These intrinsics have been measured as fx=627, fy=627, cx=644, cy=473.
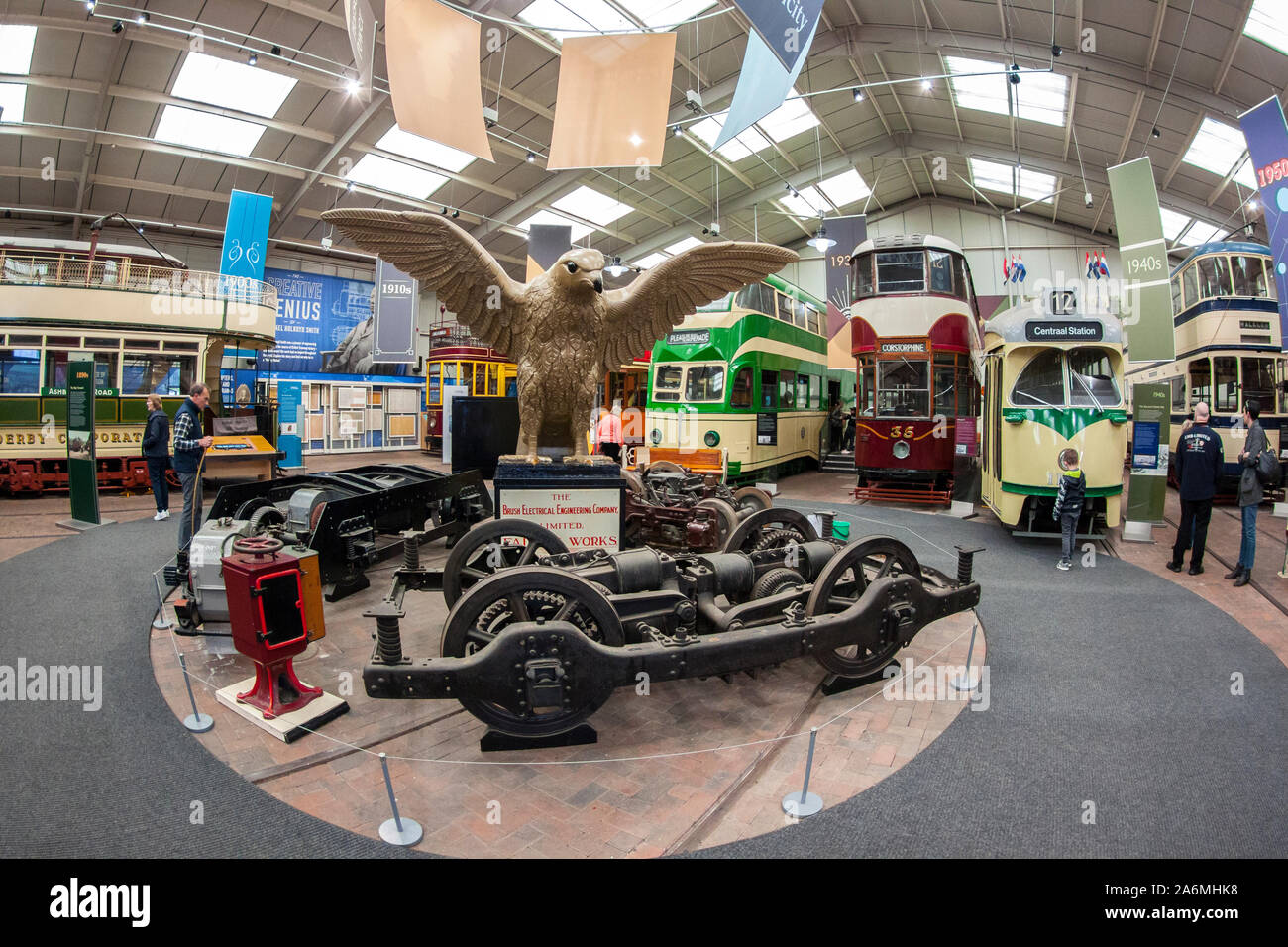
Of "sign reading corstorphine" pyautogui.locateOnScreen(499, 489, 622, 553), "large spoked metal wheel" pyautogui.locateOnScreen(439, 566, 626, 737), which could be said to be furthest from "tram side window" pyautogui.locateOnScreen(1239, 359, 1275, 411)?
"large spoked metal wheel" pyautogui.locateOnScreen(439, 566, 626, 737)

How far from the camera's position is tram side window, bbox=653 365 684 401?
39.3 ft

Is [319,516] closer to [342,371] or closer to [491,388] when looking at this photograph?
[491,388]

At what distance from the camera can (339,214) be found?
4262 millimetres

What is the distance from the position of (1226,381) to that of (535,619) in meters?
13.5

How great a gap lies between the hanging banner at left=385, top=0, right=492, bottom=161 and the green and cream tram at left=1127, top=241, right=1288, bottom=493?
11178 millimetres

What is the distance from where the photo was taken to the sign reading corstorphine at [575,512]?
520 cm

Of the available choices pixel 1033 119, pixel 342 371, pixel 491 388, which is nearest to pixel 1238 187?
pixel 1033 119

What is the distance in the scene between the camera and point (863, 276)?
10.6m

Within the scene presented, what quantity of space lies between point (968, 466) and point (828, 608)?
9324mm

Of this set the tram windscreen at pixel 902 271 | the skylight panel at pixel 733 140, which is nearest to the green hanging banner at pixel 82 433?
the tram windscreen at pixel 902 271

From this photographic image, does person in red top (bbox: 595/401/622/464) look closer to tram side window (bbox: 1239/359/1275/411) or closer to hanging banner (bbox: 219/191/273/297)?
hanging banner (bbox: 219/191/273/297)

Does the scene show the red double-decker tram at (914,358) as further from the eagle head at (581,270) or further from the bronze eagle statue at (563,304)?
the eagle head at (581,270)

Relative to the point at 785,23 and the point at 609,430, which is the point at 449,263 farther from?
the point at 609,430

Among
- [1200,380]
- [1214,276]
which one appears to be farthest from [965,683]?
[1214,276]
